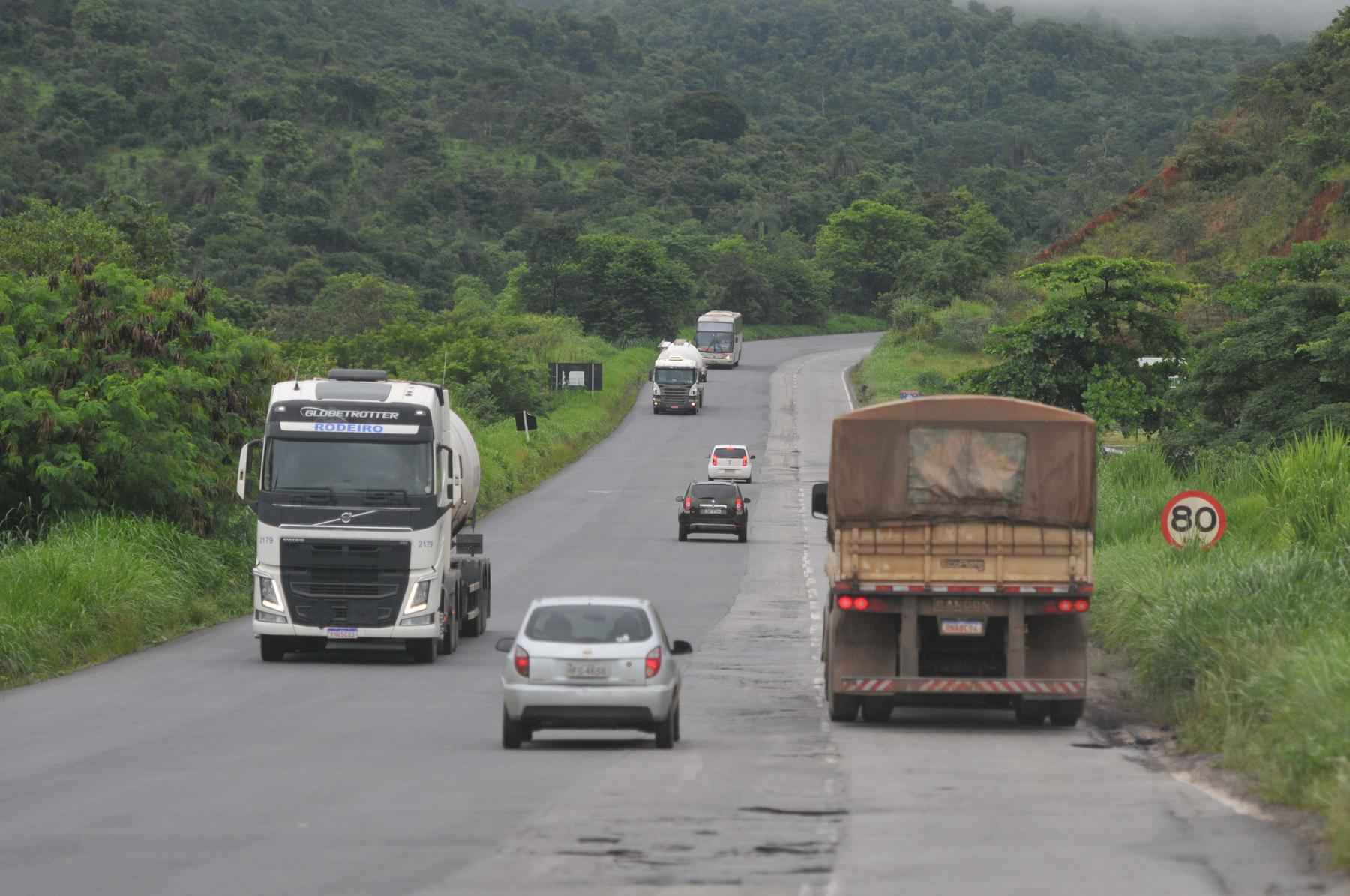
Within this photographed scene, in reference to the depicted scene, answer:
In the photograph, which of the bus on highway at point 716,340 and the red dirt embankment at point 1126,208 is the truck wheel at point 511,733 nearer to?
the red dirt embankment at point 1126,208

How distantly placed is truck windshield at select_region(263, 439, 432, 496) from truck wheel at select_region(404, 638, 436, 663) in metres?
2.19

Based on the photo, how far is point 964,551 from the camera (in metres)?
19.5

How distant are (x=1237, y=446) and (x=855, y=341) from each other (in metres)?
95.8

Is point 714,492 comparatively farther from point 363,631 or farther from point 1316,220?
point 1316,220

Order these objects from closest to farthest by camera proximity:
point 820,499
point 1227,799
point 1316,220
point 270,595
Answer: point 1227,799 → point 820,499 → point 270,595 → point 1316,220

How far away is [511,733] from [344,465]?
8.65 meters

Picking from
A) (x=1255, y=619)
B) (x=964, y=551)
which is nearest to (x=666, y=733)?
(x=964, y=551)

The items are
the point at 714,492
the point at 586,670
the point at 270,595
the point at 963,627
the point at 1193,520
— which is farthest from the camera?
the point at 714,492

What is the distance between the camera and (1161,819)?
45.2ft

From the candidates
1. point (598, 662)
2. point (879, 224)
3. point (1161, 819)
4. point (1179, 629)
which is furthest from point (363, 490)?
point (879, 224)

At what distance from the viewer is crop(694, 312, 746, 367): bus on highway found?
363 ft

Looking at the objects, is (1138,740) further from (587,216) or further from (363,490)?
(587,216)

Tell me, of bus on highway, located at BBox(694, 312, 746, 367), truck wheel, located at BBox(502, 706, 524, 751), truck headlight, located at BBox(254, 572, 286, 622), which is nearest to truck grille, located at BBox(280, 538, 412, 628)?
truck headlight, located at BBox(254, 572, 286, 622)

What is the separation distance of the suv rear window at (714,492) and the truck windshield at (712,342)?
60539mm
